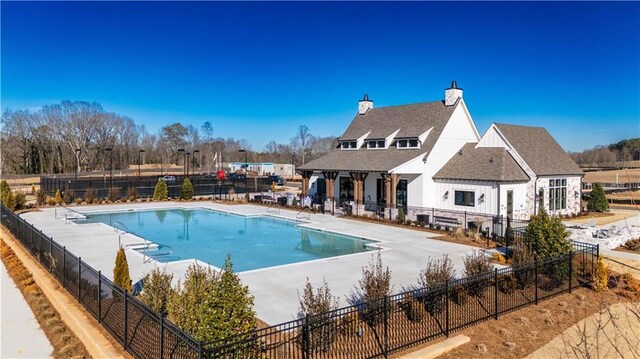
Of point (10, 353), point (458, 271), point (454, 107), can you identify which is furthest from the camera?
point (454, 107)

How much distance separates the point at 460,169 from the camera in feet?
85.3

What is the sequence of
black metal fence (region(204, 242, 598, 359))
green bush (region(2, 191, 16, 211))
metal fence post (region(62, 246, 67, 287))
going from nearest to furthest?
black metal fence (region(204, 242, 598, 359)) → metal fence post (region(62, 246, 67, 287)) → green bush (region(2, 191, 16, 211))

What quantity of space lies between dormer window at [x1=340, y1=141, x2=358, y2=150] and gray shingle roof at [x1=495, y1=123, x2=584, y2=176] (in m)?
10.2

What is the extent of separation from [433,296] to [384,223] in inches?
598

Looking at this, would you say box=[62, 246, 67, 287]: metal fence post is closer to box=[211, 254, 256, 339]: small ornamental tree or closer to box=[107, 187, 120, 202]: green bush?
box=[211, 254, 256, 339]: small ornamental tree

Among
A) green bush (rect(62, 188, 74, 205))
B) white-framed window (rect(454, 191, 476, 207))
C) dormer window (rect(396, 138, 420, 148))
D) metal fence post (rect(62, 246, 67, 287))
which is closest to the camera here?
metal fence post (rect(62, 246, 67, 287))

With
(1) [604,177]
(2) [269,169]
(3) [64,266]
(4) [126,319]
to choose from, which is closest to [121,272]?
(3) [64,266]

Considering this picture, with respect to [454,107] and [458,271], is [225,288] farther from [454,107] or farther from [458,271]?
[454,107]

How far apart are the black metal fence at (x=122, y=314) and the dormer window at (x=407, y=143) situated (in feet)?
69.2

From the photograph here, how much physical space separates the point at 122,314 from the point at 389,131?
82.0 ft

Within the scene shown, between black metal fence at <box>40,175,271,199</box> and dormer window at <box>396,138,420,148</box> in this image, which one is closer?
dormer window at <box>396,138,420,148</box>

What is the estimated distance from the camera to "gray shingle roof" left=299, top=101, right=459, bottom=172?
27.8 meters

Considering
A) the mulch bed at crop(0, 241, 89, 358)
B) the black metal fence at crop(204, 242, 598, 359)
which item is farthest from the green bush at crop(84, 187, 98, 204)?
the black metal fence at crop(204, 242, 598, 359)

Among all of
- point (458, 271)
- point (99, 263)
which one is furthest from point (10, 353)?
point (458, 271)
